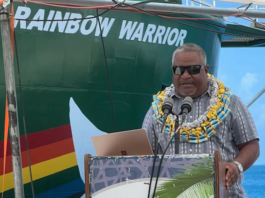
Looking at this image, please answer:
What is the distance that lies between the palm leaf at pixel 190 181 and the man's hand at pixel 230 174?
314mm

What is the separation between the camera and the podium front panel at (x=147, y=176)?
2375mm

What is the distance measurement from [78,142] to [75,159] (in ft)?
0.77

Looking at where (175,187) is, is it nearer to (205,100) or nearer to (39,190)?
(205,100)

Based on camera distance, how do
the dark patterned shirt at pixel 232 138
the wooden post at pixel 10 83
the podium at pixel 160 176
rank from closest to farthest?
the podium at pixel 160 176 < the dark patterned shirt at pixel 232 138 < the wooden post at pixel 10 83

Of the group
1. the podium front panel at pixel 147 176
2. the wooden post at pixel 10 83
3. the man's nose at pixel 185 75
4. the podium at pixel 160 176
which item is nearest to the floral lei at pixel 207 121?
the man's nose at pixel 185 75

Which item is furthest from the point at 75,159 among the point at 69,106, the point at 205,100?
the point at 205,100

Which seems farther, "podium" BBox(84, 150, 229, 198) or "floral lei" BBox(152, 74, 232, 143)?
"floral lei" BBox(152, 74, 232, 143)

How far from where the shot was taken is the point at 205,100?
322cm

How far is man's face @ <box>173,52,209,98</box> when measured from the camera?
306cm

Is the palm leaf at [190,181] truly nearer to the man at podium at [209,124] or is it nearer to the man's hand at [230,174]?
the man's hand at [230,174]

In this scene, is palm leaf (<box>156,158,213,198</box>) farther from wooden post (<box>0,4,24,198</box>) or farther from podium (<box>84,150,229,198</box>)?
wooden post (<box>0,4,24,198</box>)

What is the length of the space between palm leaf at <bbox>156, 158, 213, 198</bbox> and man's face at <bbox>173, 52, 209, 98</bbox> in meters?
0.81

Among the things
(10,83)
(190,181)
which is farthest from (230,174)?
(10,83)

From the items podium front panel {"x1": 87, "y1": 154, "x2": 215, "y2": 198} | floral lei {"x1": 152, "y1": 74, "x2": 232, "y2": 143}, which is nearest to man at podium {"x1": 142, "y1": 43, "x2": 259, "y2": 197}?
floral lei {"x1": 152, "y1": 74, "x2": 232, "y2": 143}
